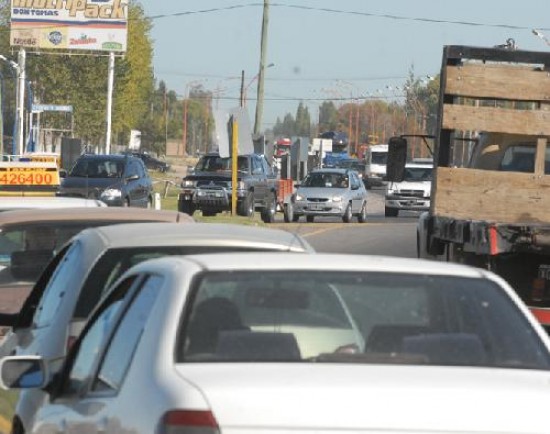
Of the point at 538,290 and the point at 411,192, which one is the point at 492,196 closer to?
the point at 538,290

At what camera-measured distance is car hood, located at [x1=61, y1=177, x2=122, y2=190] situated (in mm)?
35125

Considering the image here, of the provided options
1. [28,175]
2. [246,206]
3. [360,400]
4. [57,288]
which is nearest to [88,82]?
[246,206]

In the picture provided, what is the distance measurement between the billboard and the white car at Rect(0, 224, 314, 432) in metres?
68.1

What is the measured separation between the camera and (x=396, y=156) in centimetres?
1605

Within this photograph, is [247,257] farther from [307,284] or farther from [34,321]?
[34,321]

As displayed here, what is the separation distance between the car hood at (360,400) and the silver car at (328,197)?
3919 cm

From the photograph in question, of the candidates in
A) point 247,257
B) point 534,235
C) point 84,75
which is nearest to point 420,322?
point 247,257

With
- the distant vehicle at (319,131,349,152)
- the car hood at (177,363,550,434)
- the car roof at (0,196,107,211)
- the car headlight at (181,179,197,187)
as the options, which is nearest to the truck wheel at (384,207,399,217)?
the car headlight at (181,179,197,187)

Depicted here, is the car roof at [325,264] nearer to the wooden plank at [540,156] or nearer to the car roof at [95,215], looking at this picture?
the car roof at [95,215]

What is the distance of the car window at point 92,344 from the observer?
5.71 meters

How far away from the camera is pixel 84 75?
8656cm

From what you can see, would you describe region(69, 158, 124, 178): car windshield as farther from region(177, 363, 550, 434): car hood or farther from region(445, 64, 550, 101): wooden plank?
region(177, 363, 550, 434): car hood

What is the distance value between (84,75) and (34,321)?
7946cm

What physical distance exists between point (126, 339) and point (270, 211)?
37432 mm
